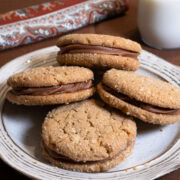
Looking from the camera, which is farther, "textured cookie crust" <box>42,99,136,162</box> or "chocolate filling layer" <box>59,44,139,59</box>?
"chocolate filling layer" <box>59,44,139,59</box>

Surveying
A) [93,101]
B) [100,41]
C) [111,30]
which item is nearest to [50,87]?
[93,101]

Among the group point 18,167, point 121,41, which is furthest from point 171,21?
point 18,167

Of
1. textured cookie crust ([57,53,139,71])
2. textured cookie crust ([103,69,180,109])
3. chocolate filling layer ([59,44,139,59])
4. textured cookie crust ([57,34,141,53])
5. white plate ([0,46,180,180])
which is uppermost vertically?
textured cookie crust ([57,34,141,53])

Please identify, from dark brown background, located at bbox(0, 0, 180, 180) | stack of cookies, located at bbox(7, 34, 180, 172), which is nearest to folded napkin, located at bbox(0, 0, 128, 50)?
dark brown background, located at bbox(0, 0, 180, 180)

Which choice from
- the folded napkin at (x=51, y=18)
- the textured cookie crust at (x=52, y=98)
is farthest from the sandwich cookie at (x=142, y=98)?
the folded napkin at (x=51, y=18)

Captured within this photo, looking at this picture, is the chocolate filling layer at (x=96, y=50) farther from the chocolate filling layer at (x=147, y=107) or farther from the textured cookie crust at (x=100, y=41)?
the chocolate filling layer at (x=147, y=107)

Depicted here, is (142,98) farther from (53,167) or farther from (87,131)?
(53,167)

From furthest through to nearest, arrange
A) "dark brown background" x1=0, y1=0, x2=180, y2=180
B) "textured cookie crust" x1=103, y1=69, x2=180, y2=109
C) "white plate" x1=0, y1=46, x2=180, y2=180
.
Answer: "dark brown background" x1=0, y1=0, x2=180, y2=180 < "textured cookie crust" x1=103, y1=69, x2=180, y2=109 < "white plate" x1=0, y1=46, x2=180, y2=180

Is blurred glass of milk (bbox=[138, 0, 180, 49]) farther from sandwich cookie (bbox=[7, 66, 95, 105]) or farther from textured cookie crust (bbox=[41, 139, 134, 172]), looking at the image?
textured cookie crust (bbox=[41, 139, 134, 172])
